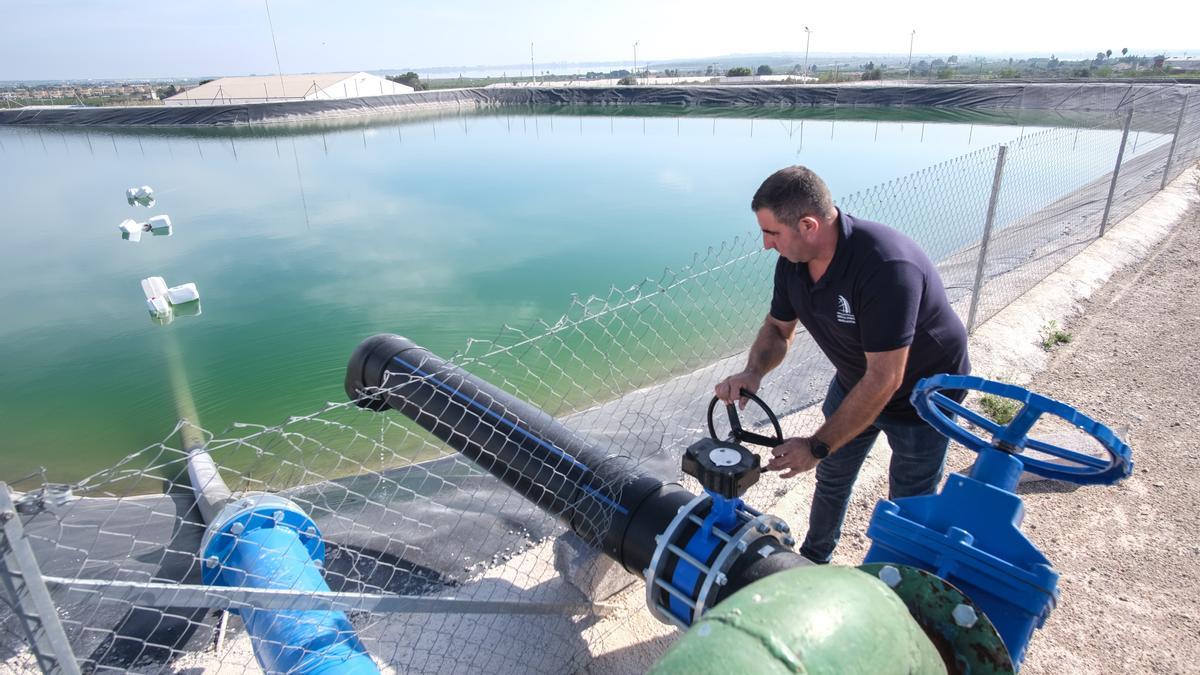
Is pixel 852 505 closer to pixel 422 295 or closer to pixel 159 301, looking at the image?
pixel 422 295

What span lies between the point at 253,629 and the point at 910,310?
2.30 m

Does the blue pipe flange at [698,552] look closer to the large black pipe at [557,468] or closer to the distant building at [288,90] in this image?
the large black pipe at [557,468]

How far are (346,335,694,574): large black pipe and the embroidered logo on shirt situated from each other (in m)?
0.79

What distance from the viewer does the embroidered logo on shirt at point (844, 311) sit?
7.35ft

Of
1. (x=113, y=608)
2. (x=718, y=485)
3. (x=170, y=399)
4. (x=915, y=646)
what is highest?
(x=915, y=646)

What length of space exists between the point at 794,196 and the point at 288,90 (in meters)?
49.7

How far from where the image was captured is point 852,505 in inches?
138

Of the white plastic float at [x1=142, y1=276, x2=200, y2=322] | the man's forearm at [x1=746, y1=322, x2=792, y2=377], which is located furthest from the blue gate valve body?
the white plastic float at [x1=142, y1=276, x2=200, y2=322]

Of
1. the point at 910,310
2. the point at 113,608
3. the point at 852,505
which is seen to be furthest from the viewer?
the point at 852,505

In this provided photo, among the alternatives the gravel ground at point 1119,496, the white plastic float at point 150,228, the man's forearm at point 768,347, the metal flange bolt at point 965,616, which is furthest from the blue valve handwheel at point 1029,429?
the white plastic float at point 150,228

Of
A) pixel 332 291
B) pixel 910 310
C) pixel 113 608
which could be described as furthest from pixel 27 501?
pixel 332 291

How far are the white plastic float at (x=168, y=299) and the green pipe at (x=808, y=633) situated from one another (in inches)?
379

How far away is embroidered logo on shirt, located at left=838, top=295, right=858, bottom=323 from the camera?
2.24 metres

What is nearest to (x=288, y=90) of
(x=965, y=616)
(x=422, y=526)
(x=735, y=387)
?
(x=422, y=526)
